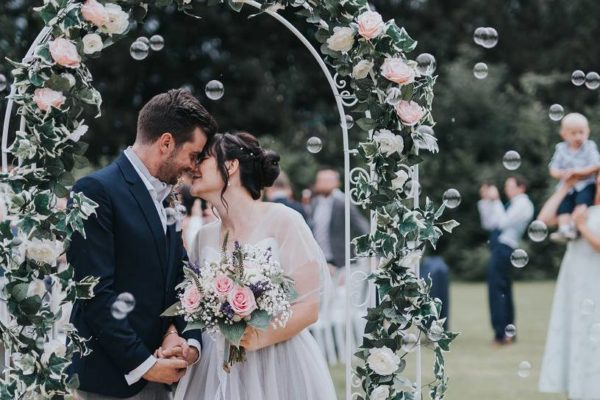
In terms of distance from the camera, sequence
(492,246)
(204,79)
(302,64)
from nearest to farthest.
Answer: (492,246), (204,79), (302,64)

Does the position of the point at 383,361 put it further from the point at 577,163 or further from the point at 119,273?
the point at 577,163

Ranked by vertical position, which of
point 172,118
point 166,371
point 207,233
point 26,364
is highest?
point 172,118

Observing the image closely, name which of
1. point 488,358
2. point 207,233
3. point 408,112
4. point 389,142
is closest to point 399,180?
point 389,142

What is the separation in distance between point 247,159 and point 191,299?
0.85 metres

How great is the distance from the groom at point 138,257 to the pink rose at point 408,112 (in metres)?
0.91

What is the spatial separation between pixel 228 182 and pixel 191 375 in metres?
0.95

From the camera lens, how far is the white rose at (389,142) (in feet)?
15.6

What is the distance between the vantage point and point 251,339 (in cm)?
461

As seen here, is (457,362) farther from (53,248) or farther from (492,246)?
(53,248)

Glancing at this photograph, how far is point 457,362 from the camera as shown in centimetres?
1120

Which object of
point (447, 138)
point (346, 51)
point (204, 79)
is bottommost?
point (447, 138)

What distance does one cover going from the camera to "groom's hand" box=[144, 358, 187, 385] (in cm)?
445

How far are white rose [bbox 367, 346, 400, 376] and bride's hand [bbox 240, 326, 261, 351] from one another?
0.57m

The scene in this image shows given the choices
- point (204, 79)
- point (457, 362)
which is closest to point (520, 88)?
point (204, 79)
